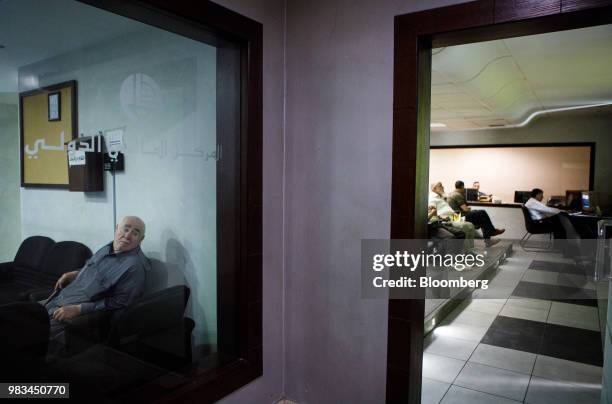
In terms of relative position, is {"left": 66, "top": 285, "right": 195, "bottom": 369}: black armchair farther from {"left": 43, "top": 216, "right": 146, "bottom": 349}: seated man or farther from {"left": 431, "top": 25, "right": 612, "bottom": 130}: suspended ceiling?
{"left": 431, "top": 25, "right": 612, "bottom": 130}: suspended ceiling

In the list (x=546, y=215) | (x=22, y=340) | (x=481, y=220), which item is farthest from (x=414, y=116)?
(x=546, y=215)

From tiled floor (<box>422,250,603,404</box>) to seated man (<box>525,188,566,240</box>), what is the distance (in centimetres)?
165

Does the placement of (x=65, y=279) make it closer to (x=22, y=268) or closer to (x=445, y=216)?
(x=22, y=268)

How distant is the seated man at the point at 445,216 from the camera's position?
6.03 metres

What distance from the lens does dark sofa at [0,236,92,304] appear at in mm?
1435

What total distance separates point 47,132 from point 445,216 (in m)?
A: 5.92

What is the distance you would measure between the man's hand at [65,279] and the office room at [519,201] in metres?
2.20

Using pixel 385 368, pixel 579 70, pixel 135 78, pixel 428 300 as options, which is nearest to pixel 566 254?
pixel 579 70

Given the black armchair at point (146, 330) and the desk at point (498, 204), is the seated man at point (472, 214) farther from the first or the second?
the black armchair at point (146, 330)

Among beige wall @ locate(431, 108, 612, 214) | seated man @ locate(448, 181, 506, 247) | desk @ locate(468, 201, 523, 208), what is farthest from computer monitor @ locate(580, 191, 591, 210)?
desk @ locate(468, 201, 523, 208)

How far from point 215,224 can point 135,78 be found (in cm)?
85

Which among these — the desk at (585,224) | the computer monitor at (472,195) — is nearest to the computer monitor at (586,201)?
the desk at (585,224)

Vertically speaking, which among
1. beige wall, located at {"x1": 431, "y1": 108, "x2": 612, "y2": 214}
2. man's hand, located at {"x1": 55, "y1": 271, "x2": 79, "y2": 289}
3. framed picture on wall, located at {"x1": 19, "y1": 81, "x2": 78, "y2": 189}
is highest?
beige wall, located at {"x1": 431, "y1": 108, "x2": 612, "y2": 214}

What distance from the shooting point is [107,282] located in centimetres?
198
